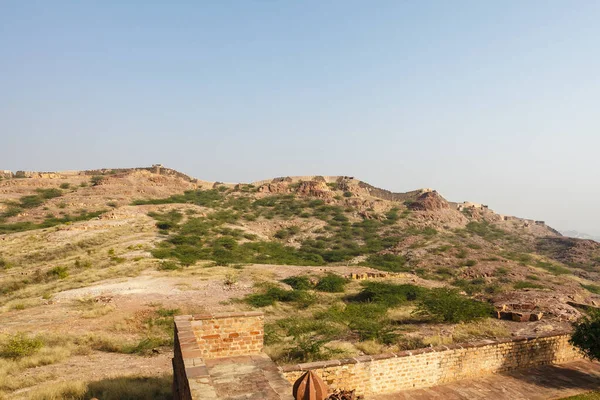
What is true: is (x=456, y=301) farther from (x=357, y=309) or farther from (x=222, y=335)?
(x=222, y=335)

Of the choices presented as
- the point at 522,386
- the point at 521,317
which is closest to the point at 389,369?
the point at 522,386

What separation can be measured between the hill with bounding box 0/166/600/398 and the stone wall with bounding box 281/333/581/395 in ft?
6.21

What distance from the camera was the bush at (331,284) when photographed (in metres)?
22.2

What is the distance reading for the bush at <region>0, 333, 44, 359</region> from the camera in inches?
424

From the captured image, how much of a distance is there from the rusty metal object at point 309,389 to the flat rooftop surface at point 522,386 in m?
3.44

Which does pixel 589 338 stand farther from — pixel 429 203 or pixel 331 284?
pixel 429 203

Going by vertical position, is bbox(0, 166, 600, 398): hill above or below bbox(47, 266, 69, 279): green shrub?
above

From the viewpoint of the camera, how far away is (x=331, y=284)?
887 inches

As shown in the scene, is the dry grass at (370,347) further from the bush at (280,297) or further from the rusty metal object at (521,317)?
the rusty metal object at (521,317)

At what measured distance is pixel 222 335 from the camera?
7.38 m

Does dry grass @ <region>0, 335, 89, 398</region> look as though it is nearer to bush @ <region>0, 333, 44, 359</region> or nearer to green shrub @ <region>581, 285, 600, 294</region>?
bush @ <region>0, 333, 44, 359</region>

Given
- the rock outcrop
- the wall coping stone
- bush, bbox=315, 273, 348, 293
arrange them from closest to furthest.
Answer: the wall coping stone → bush, bbox=315, 273, 348, 293 → the rock outcrop

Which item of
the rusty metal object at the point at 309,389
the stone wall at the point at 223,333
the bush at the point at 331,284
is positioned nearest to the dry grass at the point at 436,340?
the rusty metal object at the point at 309,389

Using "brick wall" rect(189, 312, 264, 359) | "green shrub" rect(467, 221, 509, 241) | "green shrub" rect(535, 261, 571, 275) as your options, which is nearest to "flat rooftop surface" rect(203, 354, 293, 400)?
"brick wall" rect(189, 312, 264, 359)
